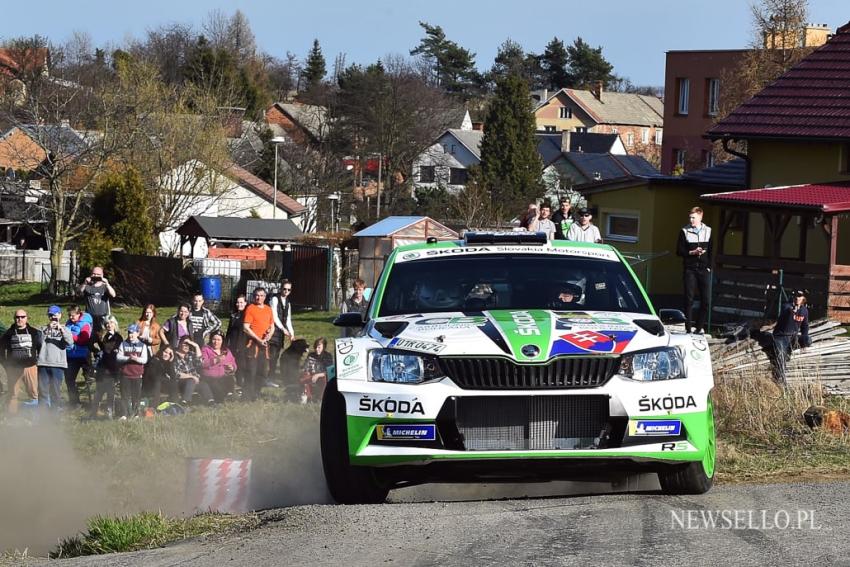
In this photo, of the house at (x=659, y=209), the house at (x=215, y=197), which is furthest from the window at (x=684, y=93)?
the house at (x=659, y=209)

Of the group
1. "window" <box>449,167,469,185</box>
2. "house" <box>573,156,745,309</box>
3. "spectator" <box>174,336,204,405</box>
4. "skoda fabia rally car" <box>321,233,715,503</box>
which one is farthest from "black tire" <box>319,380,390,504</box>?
"window" <box>449,167,469,185</box>

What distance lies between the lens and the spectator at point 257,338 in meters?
17.2

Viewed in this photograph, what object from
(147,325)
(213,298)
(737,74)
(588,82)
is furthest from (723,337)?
(588,82)

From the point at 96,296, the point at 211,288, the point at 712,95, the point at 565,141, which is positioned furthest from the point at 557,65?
the point at 96,296

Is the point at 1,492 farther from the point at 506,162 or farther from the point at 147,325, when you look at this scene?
the point at 506,162

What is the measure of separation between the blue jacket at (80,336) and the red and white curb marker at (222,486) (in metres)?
8.37

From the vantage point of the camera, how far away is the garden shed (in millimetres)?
34844

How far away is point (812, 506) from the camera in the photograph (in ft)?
23.9

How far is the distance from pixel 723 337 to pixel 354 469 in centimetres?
932

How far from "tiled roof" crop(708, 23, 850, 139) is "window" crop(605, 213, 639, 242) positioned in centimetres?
444

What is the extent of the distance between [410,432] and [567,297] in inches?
72.6

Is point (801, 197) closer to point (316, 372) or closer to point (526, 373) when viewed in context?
point (316, 372)

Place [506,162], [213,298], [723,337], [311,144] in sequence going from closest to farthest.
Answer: [723,337]
[213,298]
[506,162]
[311,144]

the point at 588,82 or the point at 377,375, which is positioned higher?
the point at 588,82
